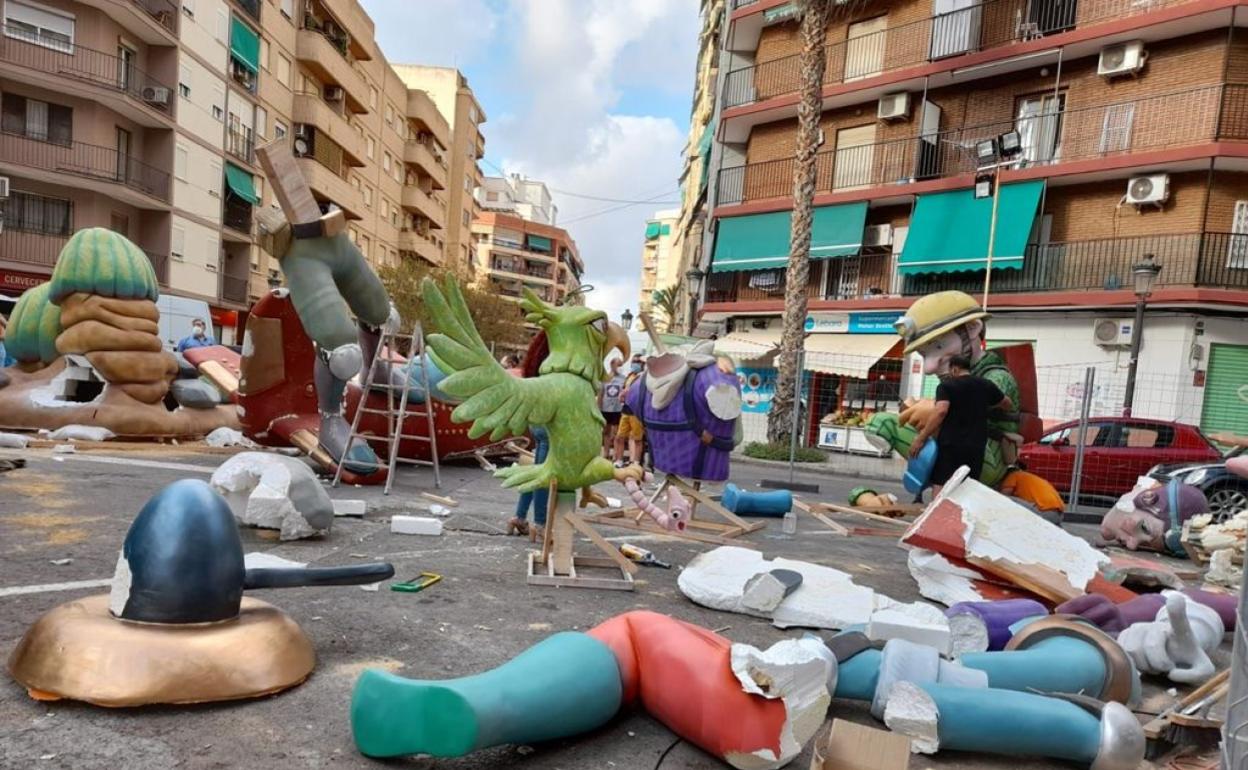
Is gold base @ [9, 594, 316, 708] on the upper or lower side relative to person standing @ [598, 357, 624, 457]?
lower

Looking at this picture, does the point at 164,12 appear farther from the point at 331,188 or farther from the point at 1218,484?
the point at 1218,484

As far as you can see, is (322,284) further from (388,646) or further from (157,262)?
(157,262)

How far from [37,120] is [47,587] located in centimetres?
2384

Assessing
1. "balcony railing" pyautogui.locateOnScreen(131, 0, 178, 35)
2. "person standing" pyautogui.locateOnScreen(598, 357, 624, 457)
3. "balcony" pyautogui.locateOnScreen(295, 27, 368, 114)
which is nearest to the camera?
"person standing" pyautogui.locateOnScreen(598, 357, 624, 457)

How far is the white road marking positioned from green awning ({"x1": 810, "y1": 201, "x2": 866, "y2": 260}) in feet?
55.7

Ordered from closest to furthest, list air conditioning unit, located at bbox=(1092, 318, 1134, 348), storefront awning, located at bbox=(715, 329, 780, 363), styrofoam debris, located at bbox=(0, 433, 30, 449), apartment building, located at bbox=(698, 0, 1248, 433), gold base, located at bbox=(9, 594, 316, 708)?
1. gold base, located at bbox=(9, 594, 316, 708)
2. styrofoam debris, located at bbox=(0, 433, 30, 449)
3. apartment building, located at bbox=(698, 0, 1248, 433)
4. air conditioning unit, located at bbox=(1092, 318, 1134, 348)
5. storefront awning, located at bbox=(715, 329, 780, 363)

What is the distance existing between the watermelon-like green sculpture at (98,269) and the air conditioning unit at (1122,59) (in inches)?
694

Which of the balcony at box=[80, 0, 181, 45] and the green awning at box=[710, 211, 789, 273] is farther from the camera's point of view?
the balcony at box=[80, 0, 181, 45]

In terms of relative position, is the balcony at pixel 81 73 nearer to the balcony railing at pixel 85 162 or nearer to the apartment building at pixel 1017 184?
the balcony railing at pixel 85 162

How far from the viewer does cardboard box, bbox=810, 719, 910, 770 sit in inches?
72.4

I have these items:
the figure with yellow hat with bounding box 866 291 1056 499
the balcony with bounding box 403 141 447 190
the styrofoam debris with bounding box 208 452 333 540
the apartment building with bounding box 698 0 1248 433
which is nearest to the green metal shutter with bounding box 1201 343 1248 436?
the apartment building with bounding box 698 0 1248 433

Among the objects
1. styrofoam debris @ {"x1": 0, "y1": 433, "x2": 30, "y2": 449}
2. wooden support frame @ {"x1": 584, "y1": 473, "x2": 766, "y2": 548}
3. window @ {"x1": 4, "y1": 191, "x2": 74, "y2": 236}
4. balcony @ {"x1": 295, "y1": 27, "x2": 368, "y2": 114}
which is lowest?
styrofoam debris @ {"x1": 0, "y1": 433, "x2": 30, "y2": 449}

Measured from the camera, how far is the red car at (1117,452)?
1004 cm

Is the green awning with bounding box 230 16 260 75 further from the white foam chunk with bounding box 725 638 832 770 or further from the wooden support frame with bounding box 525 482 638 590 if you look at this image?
the white foam chunk with bounding box 725 638 832 770
